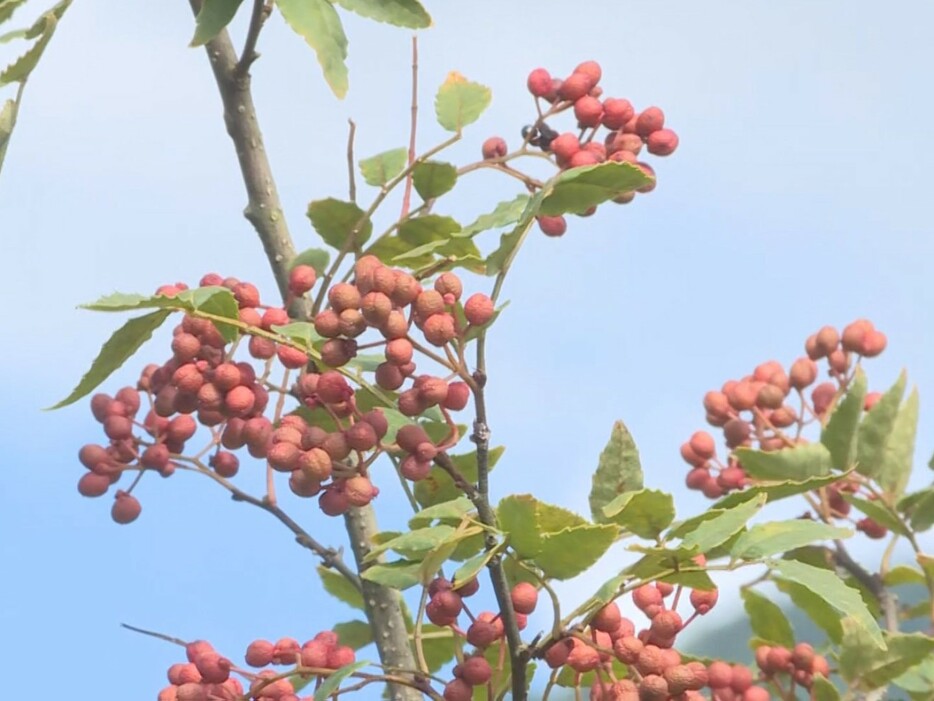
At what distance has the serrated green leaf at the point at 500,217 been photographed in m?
1.62

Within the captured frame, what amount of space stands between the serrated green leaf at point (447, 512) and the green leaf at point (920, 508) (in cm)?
109

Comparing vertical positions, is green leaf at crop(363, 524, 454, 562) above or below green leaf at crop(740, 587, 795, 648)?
below

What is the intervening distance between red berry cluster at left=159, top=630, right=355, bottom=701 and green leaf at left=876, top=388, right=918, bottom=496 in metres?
1.11

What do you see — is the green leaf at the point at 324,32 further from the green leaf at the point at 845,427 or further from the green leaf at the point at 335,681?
the green leaf at the point at 845,427

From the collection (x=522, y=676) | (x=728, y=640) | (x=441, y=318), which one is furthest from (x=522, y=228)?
(x=728, y=640)

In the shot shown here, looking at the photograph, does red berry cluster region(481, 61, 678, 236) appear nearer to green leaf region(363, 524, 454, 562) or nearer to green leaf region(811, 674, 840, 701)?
green leaf region(363, 524, 454, 562)

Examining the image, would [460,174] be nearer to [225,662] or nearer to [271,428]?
[271,428]

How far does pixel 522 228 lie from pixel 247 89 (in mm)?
738

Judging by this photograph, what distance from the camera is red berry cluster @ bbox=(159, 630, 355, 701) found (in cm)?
163

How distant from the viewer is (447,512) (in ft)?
4.54

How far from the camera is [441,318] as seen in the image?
140 centimetres

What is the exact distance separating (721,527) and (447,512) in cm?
29

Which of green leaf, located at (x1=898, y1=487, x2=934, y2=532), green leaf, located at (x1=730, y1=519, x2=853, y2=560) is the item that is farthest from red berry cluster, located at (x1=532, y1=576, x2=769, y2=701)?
green leaf, located at (x1=898, y1=487, x2=934, y2=532)

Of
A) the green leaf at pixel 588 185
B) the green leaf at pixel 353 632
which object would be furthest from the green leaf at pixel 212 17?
the green leaf at pixel 353 632
